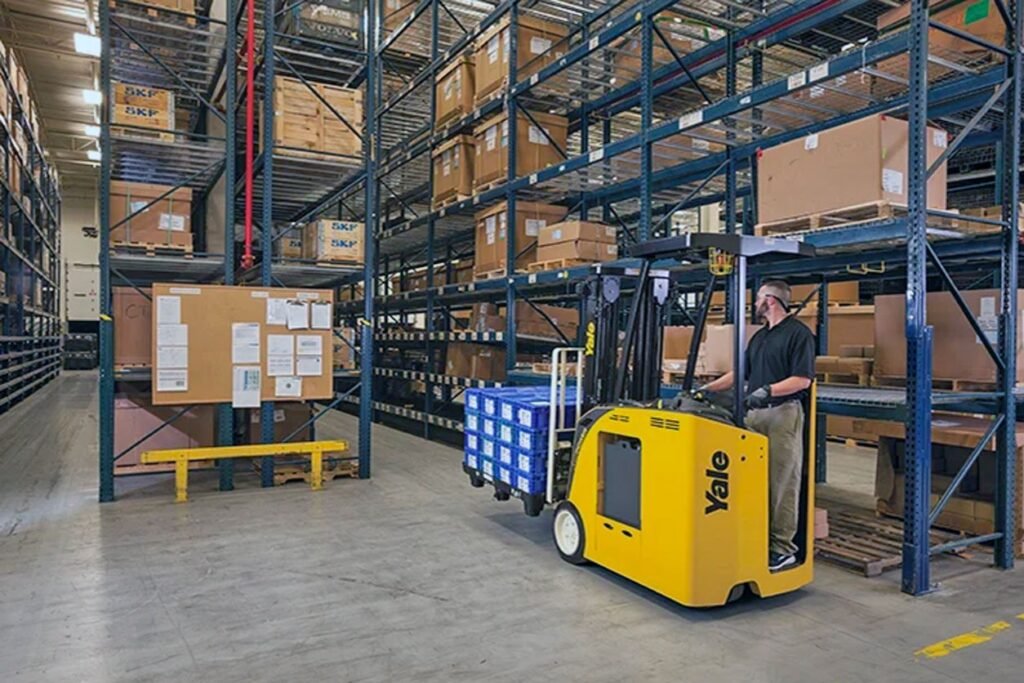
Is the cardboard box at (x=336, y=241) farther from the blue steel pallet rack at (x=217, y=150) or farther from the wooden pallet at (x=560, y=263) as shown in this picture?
the wooden pallet at (x=560, y=263)

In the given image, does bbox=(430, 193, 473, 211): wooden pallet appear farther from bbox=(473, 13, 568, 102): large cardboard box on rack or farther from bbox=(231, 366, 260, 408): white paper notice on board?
bbox=(231, 366, 260, 408): white paper notice on board

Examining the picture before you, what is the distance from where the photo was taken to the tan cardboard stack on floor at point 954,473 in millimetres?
5355

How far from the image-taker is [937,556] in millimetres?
5203

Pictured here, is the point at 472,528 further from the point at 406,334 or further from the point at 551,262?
the point at 406,334

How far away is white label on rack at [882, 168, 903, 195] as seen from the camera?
4.57 metres

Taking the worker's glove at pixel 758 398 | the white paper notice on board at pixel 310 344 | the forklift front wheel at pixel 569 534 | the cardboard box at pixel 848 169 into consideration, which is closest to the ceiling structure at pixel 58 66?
the white paper notice on board at pixel 310 344

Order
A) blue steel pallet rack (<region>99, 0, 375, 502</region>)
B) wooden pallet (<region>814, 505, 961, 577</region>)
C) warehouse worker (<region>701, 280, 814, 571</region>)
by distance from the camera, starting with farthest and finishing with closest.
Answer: blue steel pallet rack (<region>99, 0, 375, 502</region>), wooden pallet (<region>814, 505, 961, 577</region>), warehouse worker (<region>701, 280, 814, 571</region>)

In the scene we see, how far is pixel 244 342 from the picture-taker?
7070mm

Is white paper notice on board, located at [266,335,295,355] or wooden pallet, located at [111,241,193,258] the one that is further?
wooden pallet, located at [111,241,193,258]

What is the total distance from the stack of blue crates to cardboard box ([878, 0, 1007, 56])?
3870 mm

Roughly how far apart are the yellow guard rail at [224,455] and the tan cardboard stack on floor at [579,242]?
323 cm

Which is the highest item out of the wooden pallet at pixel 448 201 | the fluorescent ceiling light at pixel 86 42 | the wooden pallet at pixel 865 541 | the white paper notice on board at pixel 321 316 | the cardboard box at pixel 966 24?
the fluorescent ceiling light at pixel 86 42

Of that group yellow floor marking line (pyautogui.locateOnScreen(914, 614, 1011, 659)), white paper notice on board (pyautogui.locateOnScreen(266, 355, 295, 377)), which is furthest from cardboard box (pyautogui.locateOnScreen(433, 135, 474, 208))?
yellow floor marking line (pyautogui.locateOnScreen(914, 614, 1011, 659))

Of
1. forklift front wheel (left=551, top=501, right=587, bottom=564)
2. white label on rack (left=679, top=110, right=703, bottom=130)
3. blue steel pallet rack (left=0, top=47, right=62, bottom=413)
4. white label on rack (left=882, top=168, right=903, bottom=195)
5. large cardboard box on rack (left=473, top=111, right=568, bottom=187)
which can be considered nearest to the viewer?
white label on rack (left=882, top=168, right=903, bottom=195)
